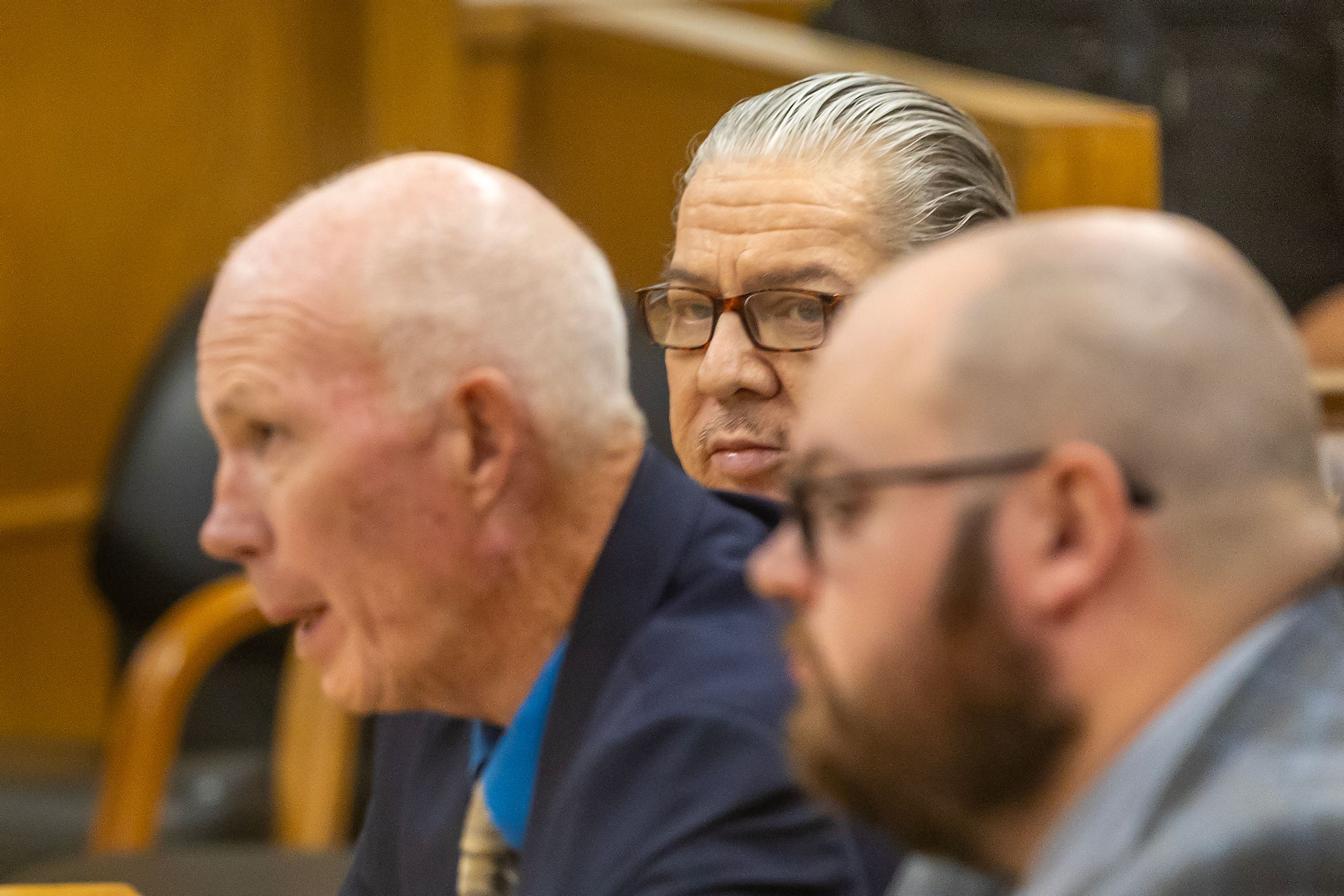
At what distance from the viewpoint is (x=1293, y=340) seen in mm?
680

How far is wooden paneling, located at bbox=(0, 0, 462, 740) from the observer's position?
108 inches

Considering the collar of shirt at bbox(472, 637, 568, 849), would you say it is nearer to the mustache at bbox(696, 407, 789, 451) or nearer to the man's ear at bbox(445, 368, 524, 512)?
the man's ear at bbox(445, 368, 524, 512)

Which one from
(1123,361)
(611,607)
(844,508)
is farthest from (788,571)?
(611,607)

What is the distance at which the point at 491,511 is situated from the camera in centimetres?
99

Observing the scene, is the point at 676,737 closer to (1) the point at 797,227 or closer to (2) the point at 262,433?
(2) the point at 262,433

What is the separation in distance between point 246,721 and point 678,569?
1705mm

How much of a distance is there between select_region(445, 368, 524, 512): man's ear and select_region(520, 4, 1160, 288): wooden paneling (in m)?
0.40

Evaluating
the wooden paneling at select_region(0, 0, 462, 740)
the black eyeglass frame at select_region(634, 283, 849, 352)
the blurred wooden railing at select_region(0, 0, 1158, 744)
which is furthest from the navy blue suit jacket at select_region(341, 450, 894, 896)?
the wooden paneling at select_region(0, 0, 462, 740)

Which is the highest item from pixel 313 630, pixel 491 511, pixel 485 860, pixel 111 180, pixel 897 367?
pixel 897 367

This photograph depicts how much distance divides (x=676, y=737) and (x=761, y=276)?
0.37 meters

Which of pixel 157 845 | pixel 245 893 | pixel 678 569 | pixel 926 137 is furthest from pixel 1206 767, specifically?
pixel 157 845

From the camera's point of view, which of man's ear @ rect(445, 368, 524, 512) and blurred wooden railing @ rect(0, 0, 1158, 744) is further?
blurred wooden railing @ rect(0, 0, 1158, 744)

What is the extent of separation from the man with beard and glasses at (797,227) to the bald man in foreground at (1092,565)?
0.45 metres

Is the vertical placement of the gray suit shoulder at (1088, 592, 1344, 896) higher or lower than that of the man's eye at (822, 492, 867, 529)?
lower
